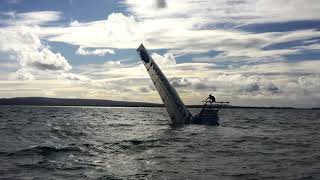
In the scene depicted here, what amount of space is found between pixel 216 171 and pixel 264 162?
13.3ft

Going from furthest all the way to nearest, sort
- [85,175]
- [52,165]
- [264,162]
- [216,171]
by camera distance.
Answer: [264,162] → [52,165] → [216,171] → [85,175]

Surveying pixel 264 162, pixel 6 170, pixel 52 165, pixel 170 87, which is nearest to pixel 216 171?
pixel 264 162

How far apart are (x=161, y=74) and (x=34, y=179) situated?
1402 inches

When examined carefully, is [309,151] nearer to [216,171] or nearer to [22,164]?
[216,171]

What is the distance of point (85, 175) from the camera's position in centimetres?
1872

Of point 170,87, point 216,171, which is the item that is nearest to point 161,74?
point 170,87

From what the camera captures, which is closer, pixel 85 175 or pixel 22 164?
pixel 85 175

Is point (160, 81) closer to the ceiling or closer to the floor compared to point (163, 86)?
closer to the ceiling

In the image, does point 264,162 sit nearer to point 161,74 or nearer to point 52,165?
point 52,165

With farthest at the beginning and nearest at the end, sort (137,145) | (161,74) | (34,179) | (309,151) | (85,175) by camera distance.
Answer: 1. (161,74)
2. (137,145)
3. (309,151)
4. (85,175)
5. (34,179)

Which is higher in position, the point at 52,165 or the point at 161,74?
the point at 161,74

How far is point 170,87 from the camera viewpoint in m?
52.5

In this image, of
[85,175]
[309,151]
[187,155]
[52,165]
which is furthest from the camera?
[309,151]

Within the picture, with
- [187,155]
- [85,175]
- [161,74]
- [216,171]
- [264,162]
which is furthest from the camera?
[161,74]
